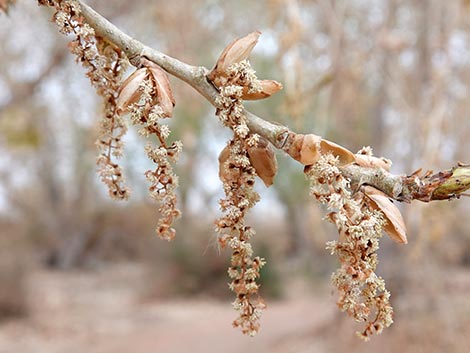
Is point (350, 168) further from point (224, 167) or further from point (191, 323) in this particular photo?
point (191, 323)

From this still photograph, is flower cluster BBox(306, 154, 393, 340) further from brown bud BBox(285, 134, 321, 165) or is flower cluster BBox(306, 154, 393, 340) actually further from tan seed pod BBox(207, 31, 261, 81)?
tan seed pod BBox(207, 31, 261, 81)

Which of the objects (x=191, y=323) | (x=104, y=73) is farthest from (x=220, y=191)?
(x=191, y=323)

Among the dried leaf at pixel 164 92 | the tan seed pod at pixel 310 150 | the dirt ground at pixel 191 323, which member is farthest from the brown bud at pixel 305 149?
the dirt ground at pixel 191 323

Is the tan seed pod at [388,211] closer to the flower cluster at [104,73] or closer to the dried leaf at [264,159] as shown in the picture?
the dried leaf at [264,159]

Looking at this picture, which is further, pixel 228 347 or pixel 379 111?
pixel 228 347

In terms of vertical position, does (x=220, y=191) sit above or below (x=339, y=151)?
above

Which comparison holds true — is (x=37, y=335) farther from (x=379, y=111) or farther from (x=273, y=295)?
(x=379, y=111)

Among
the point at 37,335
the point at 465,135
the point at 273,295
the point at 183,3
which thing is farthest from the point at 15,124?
the point at 465,135
